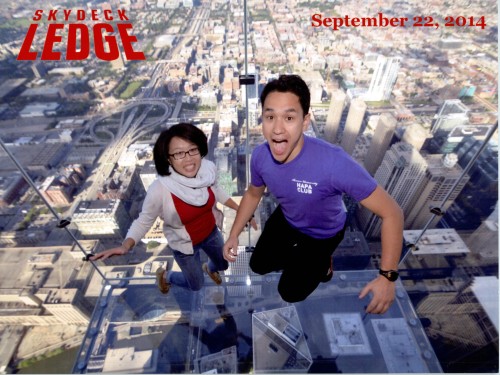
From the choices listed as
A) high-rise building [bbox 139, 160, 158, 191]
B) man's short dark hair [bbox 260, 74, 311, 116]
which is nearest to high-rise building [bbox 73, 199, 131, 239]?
high-rise building [bbox 139, 160, 158, 191]

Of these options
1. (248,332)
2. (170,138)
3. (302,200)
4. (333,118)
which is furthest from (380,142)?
(170,138)

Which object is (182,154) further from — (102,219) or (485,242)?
(485,242)

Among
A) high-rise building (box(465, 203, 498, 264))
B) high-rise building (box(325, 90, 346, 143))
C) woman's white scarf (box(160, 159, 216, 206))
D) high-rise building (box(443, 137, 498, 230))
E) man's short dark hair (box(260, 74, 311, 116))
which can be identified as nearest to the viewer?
man's short dark hair (box(260, 74, 311, 116))

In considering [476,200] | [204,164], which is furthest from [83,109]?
[476,200]

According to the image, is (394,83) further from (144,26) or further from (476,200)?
(144,26)

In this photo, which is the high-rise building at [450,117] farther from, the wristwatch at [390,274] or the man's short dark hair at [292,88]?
the man's short dark hair at [292,88]

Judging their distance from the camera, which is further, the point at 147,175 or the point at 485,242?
the point at 147,175

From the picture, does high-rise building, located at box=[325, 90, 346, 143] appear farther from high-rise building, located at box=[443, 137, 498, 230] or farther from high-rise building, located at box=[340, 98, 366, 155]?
high-rise building, located at box=[443, 137, 498, 230]
